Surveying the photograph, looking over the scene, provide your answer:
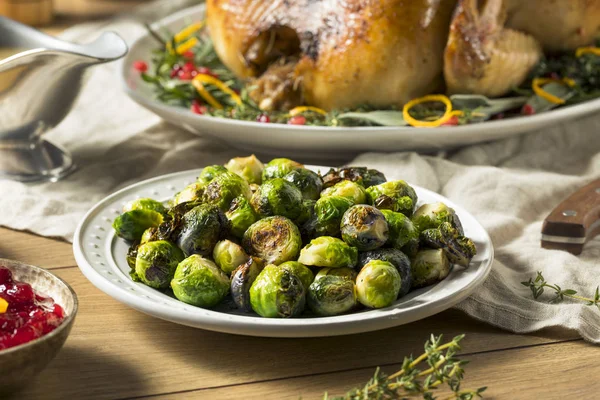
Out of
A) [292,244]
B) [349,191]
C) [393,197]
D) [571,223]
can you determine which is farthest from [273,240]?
[571,223]

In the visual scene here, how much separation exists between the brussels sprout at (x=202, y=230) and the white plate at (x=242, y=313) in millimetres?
119

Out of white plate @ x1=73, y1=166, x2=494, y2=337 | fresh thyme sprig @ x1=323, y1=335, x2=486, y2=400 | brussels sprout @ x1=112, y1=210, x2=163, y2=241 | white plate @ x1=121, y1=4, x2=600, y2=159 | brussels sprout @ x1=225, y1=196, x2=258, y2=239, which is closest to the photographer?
fresh thyme sprig @ x1=323, y1=335, x2=486, y2=400

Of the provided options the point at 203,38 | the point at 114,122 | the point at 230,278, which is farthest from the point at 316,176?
the point at 203,38

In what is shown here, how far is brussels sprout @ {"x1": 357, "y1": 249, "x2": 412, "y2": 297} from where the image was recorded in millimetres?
1744

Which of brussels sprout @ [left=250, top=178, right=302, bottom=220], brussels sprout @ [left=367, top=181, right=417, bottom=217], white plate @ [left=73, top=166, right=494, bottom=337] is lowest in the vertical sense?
white plate @ [left=73, top=166, right=494, bottom=337]

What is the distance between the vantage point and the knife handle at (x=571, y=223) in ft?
7.02

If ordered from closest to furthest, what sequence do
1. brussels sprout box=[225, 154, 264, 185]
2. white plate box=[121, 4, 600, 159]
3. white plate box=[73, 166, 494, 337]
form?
1. white plate box=[73, 166, 494, 337]
2. brussels sprout box=[225, 154, 264, 185]
3. white plate box=[121, 4, 600, 159]

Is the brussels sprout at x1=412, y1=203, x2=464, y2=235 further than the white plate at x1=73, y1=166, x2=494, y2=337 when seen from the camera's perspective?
Yes

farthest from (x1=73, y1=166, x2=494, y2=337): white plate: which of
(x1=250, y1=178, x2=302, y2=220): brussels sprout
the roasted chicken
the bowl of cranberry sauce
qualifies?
the roasted chicken

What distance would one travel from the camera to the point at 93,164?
289 centimetres

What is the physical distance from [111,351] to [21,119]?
121 cm

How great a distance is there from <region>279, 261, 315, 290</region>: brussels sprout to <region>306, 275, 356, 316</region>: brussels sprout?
0.8 inches

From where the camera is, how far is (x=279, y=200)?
71.8 inches

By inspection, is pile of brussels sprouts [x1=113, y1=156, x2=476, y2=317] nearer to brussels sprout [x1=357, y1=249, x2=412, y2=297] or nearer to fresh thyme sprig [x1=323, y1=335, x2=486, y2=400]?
brussels sprout [x1=357, y1=249, x2=412, y2=297]
